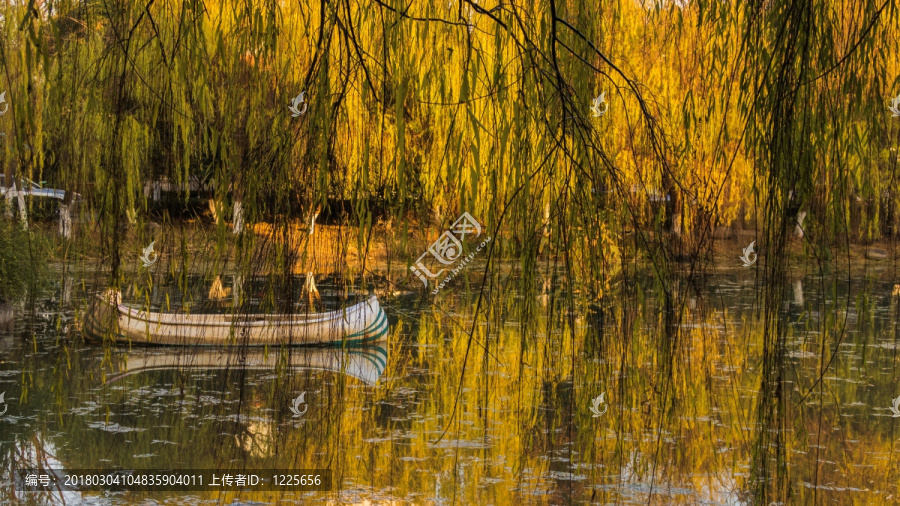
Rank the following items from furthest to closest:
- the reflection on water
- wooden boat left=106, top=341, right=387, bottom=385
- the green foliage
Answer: the green foliage → wooden boat left=106, top=341, right=387, bottom=385 → the reflection on water

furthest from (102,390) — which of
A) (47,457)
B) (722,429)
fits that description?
(722,429)

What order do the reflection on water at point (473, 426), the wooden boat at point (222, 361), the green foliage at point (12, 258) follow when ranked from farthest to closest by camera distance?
1. the green foliage at point (12, 258)
2. the wooden boat at point (222, 361)
3. the reflection on water at point (473, 426)

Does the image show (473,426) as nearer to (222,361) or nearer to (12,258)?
(222,361)

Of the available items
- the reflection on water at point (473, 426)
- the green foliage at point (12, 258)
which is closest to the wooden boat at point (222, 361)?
the reflection on water at point (473, 426)

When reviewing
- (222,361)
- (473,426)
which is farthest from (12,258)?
(473,426)

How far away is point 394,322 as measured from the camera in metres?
11.2

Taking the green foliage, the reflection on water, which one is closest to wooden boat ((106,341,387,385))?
the reflection on water

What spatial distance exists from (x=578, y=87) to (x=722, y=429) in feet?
13.7

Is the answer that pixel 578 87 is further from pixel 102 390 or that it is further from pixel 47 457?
pixel 102 390

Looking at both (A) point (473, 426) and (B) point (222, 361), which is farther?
(B) point (222, 361)

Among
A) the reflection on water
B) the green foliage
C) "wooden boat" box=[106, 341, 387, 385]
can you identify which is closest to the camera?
the reflection on water

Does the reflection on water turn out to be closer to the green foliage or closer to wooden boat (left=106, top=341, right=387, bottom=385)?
wooden boat (left=106, top=341, right=387, bottom=385)

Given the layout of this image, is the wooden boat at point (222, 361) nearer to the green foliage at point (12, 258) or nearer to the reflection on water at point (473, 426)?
the reflection on water at point (473, 426)

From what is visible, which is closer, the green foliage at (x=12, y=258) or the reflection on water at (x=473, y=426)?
the reflection on water at (x=473, y=426)
